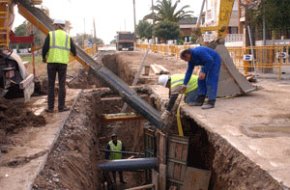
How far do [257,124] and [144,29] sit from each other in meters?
60.8

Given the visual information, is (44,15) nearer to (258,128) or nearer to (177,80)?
(177,80)

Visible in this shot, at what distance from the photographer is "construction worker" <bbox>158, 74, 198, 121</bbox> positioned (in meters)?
8.44

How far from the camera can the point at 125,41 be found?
56.4m

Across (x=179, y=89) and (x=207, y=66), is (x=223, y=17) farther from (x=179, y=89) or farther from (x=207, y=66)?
(x=179, y=89)

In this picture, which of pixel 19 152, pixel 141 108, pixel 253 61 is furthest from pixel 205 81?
pixel 253 61

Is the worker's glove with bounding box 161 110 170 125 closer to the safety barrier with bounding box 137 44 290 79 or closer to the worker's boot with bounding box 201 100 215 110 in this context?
the worker's boot with bounding box 201 100 215 110

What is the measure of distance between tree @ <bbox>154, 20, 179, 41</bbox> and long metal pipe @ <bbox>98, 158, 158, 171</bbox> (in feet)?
143

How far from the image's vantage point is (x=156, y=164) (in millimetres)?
8875

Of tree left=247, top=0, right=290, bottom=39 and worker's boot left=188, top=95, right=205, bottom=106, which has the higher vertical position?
tree left=247, top=0, right=290, bottom=39

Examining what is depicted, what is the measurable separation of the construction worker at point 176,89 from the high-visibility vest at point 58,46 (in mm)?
2191

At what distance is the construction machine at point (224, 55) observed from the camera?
10.1 meters

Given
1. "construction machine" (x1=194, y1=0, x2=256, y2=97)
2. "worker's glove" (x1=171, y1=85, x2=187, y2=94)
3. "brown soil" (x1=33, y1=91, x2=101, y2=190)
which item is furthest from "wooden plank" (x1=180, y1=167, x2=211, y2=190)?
"construction machine" (x1=194, y1=0, x2=256, y2=97)

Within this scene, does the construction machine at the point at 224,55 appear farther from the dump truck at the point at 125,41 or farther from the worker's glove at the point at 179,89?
the dump truck at the point at 125,41

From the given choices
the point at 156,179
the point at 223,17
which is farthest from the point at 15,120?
the point at 223,17
